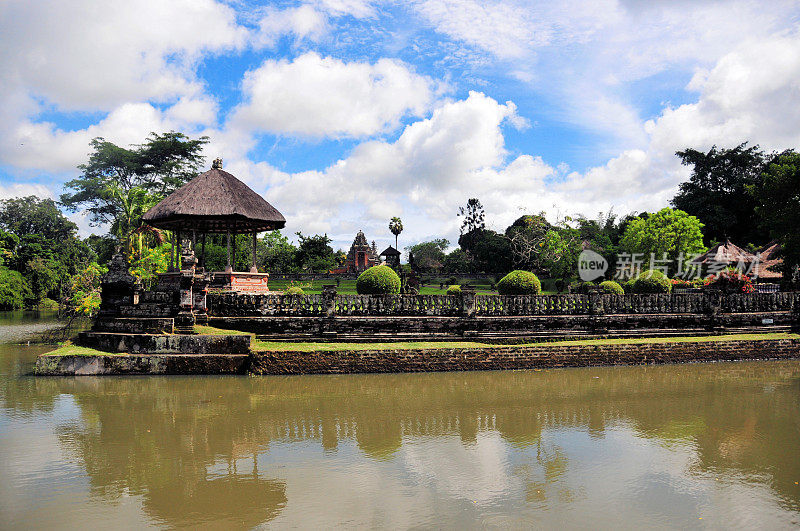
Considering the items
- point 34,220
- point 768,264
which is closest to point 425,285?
point 768,264

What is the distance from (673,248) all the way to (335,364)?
3212cm

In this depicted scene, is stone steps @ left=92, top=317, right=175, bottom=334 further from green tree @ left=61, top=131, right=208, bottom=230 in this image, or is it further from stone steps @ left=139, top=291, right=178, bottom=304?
green tree @ left=61, top=131, right=208, bottom=230

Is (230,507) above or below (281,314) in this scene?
below

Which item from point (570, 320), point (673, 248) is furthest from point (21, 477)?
point (673, 248)

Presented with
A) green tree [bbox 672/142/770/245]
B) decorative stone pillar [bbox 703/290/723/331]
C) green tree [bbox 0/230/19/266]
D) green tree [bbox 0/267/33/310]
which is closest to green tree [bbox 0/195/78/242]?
green tree [bbox 0/230/19/266]

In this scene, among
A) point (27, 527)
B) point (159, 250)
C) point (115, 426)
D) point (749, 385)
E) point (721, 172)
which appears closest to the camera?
point (27, 527)

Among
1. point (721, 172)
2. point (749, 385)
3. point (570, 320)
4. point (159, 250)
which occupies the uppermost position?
point (721, 172)

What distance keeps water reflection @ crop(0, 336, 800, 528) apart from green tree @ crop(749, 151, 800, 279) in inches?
608

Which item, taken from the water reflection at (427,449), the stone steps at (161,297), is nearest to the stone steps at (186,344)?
the water reflection at (427,449)

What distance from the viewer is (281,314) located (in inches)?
572

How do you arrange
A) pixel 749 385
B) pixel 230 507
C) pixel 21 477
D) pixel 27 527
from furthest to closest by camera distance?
1. pixel 749 385
2. pixel 21 477
3. pixel 230 507
4. pixel 27 527

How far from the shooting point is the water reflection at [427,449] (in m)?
5.23

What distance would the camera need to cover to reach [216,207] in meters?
16.9

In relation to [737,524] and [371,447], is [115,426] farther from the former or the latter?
[737,524]
